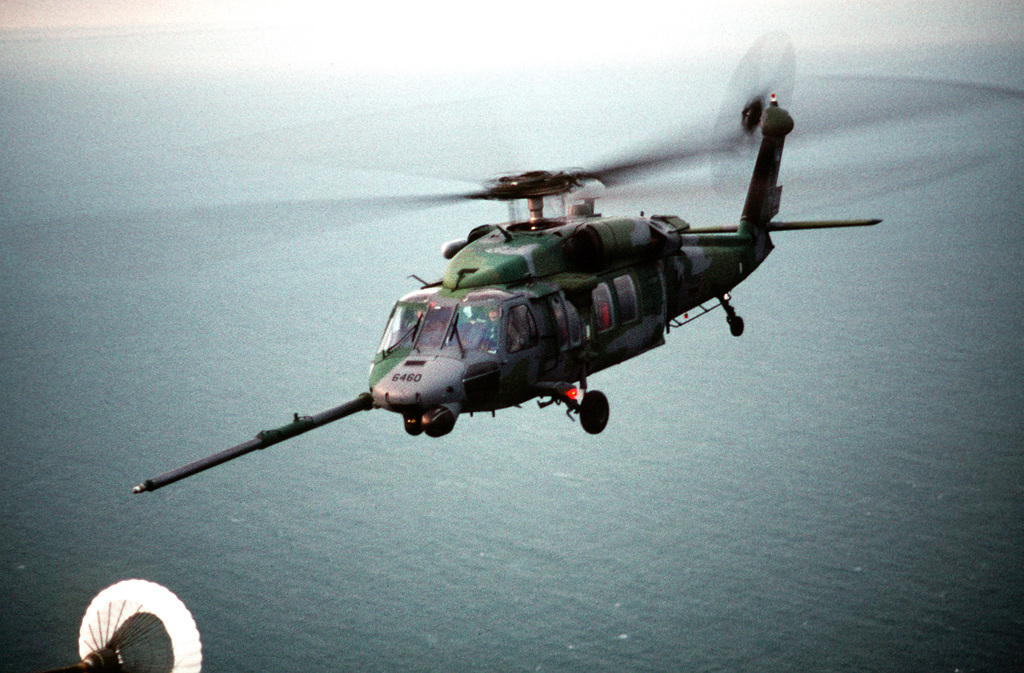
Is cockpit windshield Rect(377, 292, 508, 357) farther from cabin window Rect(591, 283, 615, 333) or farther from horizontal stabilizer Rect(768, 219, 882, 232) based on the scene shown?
horizontal stabilizer Rect(768, 219, 882, 232)

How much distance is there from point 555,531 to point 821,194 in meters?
30.2

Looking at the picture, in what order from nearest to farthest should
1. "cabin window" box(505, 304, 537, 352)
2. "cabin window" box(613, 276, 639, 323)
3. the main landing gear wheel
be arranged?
1. "cabin window" box(505, 304, 537, 352)
2. "cabin window" box(613, 276, 639, 323)
3. the main landing gear wheel

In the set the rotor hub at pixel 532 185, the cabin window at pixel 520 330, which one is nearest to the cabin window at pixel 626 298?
the rotor hub at pixel 532 185

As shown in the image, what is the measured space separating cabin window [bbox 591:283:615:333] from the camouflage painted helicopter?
3 cm

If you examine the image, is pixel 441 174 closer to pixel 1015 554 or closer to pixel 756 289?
pixel 1015 554

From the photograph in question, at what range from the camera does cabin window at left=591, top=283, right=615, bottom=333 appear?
3180 cm

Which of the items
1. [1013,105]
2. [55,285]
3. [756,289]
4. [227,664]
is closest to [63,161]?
[55,285]

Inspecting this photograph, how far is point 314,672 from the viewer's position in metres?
54.3

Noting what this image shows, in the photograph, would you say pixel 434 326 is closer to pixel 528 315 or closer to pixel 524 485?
pixel 528 315

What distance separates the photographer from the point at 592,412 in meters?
31.3

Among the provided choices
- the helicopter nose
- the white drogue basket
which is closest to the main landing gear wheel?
the helicopter nose

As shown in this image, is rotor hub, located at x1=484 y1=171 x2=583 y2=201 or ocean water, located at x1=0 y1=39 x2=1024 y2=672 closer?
rotor hub, located at x1=484 y1=171 x2=583 y2=201

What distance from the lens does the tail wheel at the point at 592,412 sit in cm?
3127

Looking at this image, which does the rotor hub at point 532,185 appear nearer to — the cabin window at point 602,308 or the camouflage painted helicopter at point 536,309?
the camouflage painted helicopter at point 536,309
